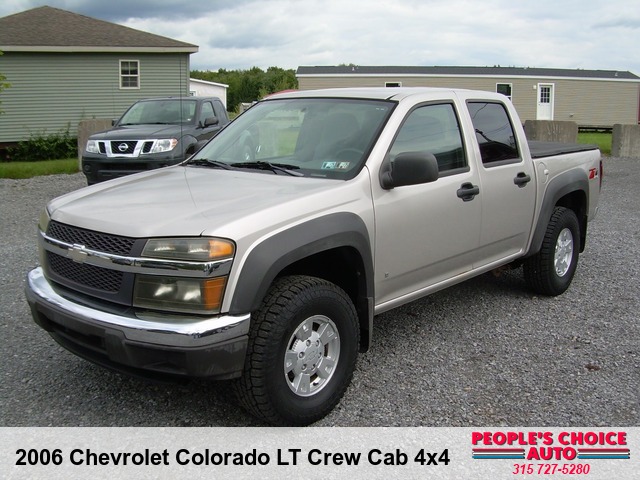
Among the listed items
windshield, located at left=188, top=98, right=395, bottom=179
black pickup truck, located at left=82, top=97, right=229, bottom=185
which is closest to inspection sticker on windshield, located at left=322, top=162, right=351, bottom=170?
windshield, located at left=188, top=98, right=395, bottom=179

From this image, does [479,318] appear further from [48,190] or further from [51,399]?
[48,190]

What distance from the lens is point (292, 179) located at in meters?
3.97

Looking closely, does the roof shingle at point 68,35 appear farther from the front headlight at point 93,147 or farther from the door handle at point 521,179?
the door handle at point 521,179

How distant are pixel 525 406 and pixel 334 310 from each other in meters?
1.29

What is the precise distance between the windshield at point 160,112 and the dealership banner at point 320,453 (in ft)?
29.3

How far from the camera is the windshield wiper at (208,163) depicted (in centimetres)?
446

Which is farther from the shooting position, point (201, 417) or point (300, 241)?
point (201, 417)

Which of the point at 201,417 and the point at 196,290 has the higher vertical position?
the point at 196,290

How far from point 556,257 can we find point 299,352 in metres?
3.32

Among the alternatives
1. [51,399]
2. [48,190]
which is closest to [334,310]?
[51,399]

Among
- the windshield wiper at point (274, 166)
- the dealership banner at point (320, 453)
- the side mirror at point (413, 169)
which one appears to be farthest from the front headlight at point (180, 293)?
the side mirror at point (413, 169)

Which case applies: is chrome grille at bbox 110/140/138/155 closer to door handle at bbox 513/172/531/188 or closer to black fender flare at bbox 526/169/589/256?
black fender flare at bbox 526/169/589/256

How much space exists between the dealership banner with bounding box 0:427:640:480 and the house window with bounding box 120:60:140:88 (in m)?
21.5

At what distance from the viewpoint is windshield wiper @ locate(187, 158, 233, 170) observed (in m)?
4.46
